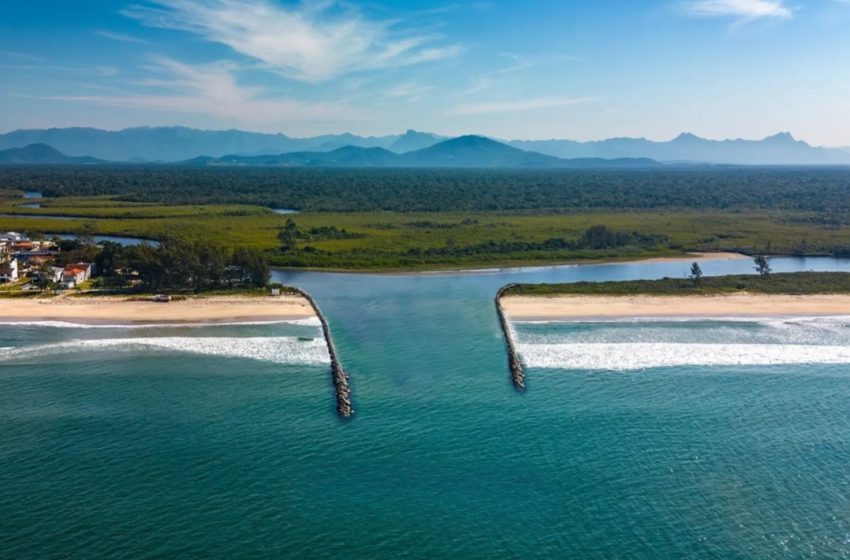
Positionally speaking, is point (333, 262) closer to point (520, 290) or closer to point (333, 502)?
point (520, 290)

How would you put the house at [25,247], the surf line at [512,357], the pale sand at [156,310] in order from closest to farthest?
1. the surf line at [512,357]
2. the pale sand at [156,310]
3. the house at [25,247]

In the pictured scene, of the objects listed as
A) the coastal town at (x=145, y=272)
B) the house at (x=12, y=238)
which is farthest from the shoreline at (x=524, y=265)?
the house at (x=12, y=238)

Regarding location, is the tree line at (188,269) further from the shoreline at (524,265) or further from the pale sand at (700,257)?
the pale sand at (700,257)

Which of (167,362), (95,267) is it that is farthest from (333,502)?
(95,267)

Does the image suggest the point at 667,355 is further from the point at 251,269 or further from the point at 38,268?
the point at 38,268

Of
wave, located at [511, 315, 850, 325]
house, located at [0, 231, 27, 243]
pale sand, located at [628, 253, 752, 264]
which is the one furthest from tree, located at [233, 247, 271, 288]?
pale sand, located at [628, 253, 752, 264]

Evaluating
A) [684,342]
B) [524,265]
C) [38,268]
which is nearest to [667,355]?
[684,342]

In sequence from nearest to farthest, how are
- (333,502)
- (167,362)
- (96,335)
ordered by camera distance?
(333,502)
(167,362)
(96,335)
